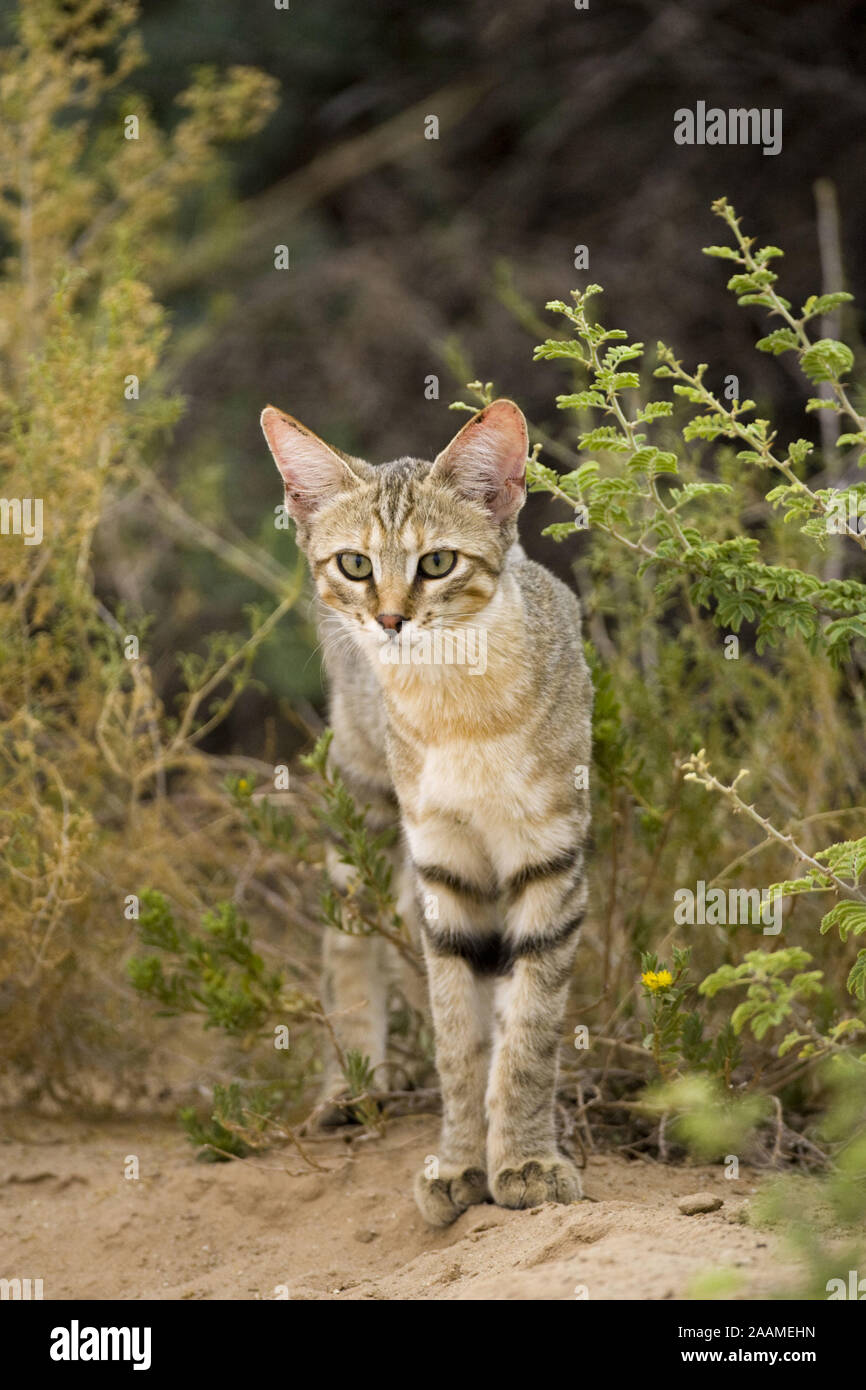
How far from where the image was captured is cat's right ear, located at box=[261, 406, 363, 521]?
388cm

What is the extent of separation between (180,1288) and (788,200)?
23.1 ft

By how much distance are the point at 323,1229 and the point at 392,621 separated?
1745mm

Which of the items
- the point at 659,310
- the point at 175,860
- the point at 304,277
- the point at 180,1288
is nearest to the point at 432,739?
the point at 180,1288

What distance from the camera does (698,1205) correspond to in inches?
139

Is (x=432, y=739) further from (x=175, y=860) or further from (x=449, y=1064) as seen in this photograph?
(x=175, y=860)

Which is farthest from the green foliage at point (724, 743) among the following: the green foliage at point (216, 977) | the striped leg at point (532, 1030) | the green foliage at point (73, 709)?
the green foliage at point (73, 709)

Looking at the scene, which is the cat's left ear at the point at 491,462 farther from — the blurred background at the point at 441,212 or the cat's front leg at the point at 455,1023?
the blurred background at the point at 441,212

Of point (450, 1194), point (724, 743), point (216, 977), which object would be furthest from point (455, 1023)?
point (724, 743)

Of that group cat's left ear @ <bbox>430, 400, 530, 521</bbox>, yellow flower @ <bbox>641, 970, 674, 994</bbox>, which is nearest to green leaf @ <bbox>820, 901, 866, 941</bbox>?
yellow flower @ <bbox>641, 970, 674, 994</bbox>

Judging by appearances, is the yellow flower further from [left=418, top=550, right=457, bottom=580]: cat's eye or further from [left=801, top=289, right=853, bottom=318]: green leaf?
[left=801, top=289, right=853, bottom=318]: green leaf

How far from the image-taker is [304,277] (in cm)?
1023

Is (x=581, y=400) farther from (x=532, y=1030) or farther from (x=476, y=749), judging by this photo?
(x=532, y=1030)

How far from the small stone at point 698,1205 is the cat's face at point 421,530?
4.96 ft

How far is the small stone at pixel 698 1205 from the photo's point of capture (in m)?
3.52
